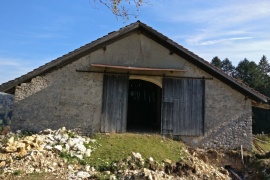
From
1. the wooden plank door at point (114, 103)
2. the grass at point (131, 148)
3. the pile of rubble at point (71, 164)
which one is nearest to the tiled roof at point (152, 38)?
the wooden plank door at point (114, 103)

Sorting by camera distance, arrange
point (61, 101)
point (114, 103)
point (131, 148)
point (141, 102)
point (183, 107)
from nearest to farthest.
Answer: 1. point (131, 148)
2. point (61, 101)
3. point (114, 103)
4. point (183, 107)
5. point (141, 102)

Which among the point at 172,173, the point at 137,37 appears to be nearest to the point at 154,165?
the point at 172,173

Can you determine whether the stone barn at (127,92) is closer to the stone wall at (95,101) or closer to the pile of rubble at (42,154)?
the stone wall at (95,101)

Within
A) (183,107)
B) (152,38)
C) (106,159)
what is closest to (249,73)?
(183,107)

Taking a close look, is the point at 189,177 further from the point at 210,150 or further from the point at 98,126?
the point at 98,126

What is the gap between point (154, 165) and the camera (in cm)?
1051

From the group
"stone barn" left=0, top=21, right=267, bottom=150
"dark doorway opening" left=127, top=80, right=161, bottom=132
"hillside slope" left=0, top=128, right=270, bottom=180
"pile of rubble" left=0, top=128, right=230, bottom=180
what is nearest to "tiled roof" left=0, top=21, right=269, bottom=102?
"stone barn" left=0, top=21, right=267, bottom=150

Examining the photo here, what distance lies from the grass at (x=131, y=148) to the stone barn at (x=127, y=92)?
706mm

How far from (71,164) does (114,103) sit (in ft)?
14.4

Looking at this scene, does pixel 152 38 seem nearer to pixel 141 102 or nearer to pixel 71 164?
pixel 71 164

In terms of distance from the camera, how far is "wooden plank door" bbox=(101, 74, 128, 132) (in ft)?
45.1

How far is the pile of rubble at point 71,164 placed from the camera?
374 inches

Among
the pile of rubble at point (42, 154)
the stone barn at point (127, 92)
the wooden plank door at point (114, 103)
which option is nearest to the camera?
the pile of rubble at point (42, 154)

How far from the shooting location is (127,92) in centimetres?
1415
